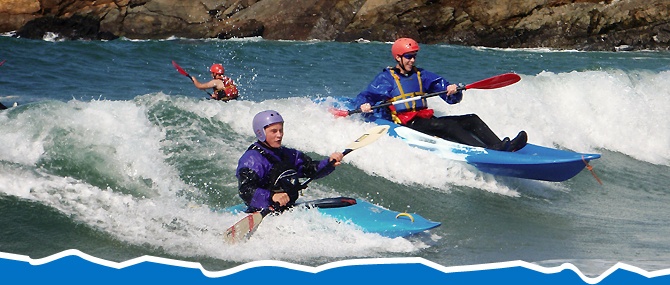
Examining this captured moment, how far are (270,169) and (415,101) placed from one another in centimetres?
325

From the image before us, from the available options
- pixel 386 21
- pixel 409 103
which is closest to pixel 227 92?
pixel 409 103

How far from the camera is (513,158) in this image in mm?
7164

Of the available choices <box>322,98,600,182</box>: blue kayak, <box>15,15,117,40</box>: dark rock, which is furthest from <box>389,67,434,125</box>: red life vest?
<box>15,15,117,40</box>: dark rock

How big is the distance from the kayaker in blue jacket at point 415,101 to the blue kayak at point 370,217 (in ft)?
7.85

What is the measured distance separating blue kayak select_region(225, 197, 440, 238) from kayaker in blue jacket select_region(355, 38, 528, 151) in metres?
2.39

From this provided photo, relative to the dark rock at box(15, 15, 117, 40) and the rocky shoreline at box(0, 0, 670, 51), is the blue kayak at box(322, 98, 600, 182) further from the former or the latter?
the dark rock at box(15, 15, 117, 40)

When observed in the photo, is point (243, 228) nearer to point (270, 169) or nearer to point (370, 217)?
Result: point (270, 169)

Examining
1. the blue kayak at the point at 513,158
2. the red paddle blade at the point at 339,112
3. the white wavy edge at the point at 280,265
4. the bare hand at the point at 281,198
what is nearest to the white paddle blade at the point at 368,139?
the bare hand at the point at 281,198

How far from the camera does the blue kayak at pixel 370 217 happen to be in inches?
203

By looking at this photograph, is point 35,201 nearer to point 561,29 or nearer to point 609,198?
point 609,198

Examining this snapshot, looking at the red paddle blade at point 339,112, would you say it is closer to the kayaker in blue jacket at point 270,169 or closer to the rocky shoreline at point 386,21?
the kayaker in blue jacket at point 270,169

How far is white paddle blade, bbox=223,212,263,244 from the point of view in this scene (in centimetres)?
479

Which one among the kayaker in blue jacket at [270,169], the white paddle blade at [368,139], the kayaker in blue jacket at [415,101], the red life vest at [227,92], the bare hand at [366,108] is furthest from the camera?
the red life vest at [227,92]

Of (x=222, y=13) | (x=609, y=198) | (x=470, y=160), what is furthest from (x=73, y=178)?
(x=222, y=13)
